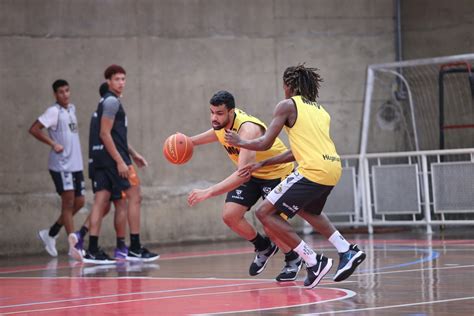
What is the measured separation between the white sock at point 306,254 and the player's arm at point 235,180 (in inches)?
30.8

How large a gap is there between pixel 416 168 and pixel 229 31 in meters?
3.89

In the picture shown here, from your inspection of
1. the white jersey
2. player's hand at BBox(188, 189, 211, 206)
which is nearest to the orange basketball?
player's hand at BBox(188, 189, 211, 206)

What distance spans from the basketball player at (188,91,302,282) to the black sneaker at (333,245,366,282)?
803mm

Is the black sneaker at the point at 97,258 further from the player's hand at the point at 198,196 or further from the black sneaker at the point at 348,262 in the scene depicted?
the black sneaker at the point at 348,262

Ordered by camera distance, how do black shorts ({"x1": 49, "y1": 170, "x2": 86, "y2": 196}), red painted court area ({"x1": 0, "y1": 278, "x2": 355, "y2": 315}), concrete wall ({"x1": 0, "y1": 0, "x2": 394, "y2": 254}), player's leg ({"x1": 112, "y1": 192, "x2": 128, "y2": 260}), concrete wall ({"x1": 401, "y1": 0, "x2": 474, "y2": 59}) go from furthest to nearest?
concrete wall ({"x1": 401, "y1": 0, "x2": 474, "y2": 59})
concrete wall ({"x1": 0, "y1": 0, "x2": 394, "y2": 254})
black shorts ({"x1": 49, "y1": 170, "x2": 86, "y2": 196})
player's leg ({"x1": 112, "y1": 192, "x2": 128, "y2": 260})
red painted court area ({"x1": 0, "y1": 278, "x2": 355, "y2": 315})

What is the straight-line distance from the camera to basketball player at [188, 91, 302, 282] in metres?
9.92

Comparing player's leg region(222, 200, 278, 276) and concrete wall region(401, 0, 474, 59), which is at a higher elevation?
concrete wall region(401, 0, 474, 59)

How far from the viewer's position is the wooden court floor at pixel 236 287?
794 cm

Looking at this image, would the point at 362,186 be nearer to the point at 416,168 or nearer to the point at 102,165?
the point at 416,168

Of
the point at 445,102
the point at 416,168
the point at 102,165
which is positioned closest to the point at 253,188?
the point at 102,165

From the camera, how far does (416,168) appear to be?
56.3 feet

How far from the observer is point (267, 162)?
31.8 feet

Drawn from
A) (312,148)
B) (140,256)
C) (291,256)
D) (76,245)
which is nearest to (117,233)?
(140,256)

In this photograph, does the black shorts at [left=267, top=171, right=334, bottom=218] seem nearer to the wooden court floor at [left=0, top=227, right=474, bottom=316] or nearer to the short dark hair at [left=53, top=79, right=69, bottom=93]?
the wooden court floor at [left=0, top=227, right=474, bottom=316]
